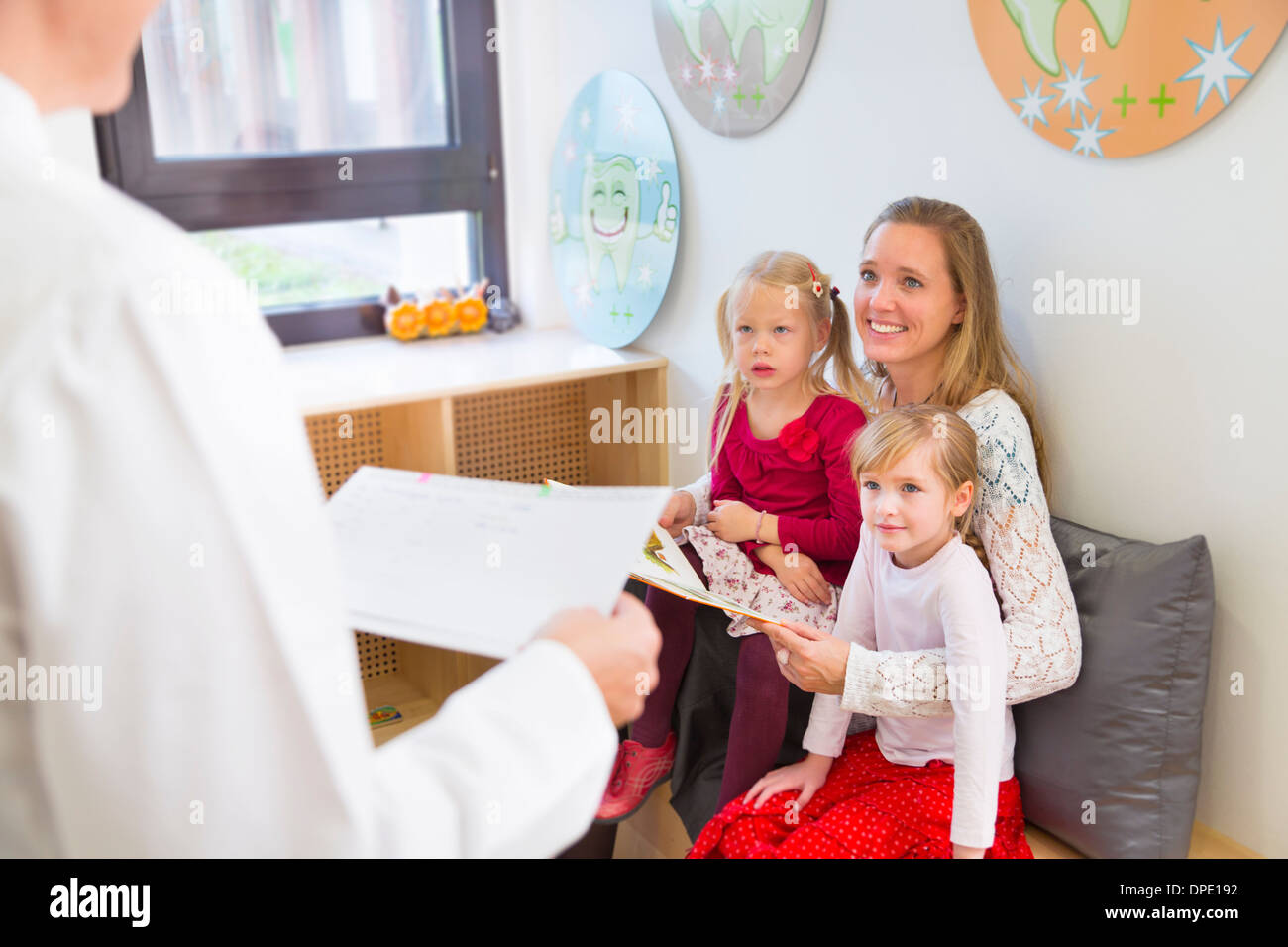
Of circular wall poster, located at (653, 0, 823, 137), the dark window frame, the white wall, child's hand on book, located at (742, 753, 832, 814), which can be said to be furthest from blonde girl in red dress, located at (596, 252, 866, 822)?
the dark window frame

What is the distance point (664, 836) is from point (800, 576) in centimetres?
57

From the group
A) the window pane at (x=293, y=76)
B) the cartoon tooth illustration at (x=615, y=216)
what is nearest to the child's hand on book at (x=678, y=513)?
the cartoon tooth illustration at (x=615, y=216)

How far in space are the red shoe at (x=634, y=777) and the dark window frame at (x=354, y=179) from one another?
1625 millimetres

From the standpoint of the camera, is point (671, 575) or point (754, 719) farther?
point (754, 719)

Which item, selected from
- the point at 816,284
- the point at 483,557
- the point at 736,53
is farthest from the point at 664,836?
the point at 736,53

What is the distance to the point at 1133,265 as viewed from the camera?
5.29 ft

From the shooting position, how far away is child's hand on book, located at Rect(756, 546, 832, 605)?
1.87 m

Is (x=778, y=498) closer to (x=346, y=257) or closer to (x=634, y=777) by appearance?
(x=634, y=777)

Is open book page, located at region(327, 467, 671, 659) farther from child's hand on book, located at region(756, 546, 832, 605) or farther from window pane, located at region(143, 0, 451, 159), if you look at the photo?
window pane, located at region(143, 0, 451, 159)

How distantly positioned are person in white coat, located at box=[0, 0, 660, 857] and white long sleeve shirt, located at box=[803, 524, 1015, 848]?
0.99 metres

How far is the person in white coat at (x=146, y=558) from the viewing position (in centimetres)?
55

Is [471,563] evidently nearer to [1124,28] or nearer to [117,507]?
[117,507]

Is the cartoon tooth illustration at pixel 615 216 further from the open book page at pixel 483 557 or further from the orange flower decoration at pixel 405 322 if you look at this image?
the open book page at pixel 483 557
